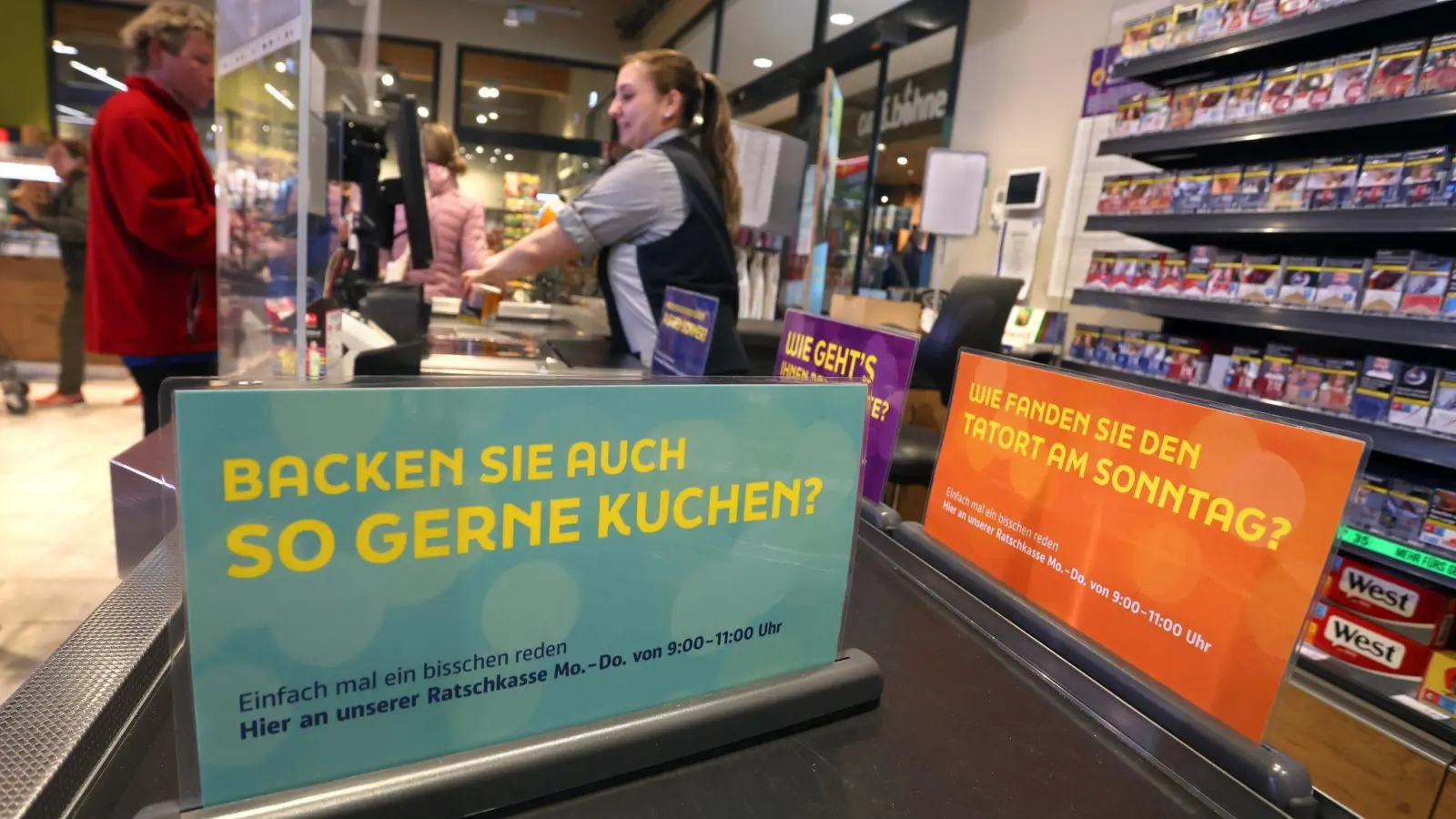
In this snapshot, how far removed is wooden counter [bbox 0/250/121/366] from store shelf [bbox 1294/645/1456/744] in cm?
750

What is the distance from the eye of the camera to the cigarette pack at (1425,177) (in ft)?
5.41

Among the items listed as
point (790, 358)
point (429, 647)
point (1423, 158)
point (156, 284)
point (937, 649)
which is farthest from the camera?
point (156, 284)

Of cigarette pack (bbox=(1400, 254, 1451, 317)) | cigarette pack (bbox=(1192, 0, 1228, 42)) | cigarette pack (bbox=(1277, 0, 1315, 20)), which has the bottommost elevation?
cigarette pack (bbox=(1400, 254, 1451, 317))

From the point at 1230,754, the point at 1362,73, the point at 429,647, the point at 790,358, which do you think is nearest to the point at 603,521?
the point at 429,647

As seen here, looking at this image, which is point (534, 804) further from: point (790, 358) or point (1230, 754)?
point (790, 358)

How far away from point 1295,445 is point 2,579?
366 centimetres

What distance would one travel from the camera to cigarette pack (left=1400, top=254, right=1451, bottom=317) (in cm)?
165

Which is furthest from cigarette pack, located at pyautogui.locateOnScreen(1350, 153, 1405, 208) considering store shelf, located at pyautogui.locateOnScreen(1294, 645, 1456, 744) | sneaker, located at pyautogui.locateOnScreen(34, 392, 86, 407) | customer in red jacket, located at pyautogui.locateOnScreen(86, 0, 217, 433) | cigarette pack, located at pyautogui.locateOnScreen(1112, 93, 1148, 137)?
sneaker, located at pyautogui.locateOnScreen(34, 392, 86, 407)

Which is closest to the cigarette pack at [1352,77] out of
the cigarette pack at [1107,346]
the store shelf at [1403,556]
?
the cigarette pack at [1107,346]

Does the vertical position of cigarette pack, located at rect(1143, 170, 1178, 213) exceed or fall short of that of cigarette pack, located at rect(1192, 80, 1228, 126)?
it falls short

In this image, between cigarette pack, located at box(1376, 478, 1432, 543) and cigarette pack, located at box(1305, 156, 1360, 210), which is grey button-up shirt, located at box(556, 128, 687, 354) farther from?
cigarette pack, located at box(1376, 478, 1432, 543)

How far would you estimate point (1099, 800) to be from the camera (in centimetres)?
53

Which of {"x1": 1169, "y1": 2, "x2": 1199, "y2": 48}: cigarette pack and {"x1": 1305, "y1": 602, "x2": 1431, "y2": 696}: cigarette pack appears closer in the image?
{"x1": 1305, "y1": 602, "x2": 1431, "y2": 696}: cigarette pack

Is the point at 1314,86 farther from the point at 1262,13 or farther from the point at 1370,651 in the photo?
the point at 1370,651
